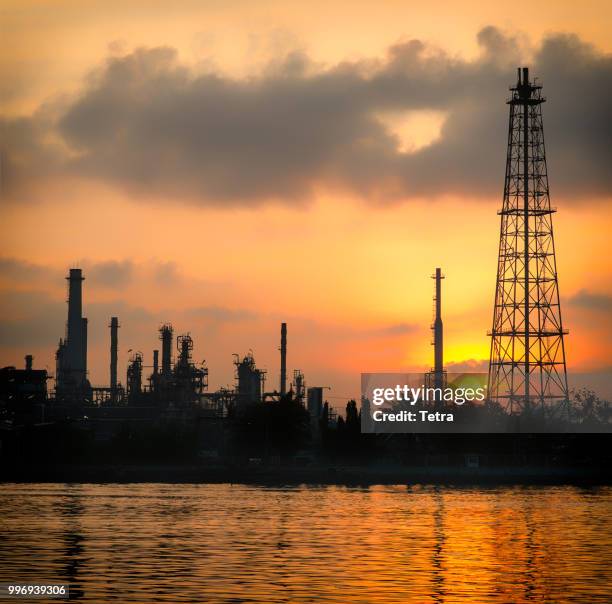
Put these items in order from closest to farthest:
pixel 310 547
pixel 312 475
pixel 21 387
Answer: pixel 310 547
pixel 312 475
pixel 21 387

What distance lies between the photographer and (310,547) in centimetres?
7600

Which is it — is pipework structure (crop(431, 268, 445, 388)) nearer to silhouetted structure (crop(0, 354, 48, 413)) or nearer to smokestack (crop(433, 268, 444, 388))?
smokestack (crop(433, 268, 444, 388))

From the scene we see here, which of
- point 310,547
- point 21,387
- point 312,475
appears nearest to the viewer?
point 310,547

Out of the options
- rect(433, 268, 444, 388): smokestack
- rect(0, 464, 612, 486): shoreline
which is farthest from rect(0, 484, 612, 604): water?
rect(433, 268, 444, 388): smokestack

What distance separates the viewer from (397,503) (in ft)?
403

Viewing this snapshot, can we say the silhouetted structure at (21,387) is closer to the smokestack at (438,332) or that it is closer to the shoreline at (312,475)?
the shoreline at (312,475)

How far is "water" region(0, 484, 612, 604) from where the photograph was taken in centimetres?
5597

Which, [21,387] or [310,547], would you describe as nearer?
[310,547]

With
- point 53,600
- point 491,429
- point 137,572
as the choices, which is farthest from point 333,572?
point 491,429

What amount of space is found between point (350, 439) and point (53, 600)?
419 feet

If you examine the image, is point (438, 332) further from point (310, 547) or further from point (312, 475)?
point (310, 547)

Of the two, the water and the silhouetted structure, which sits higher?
the silhouetted structure

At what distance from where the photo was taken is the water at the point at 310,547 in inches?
2203

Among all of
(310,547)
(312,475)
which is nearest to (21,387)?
(312,475)
